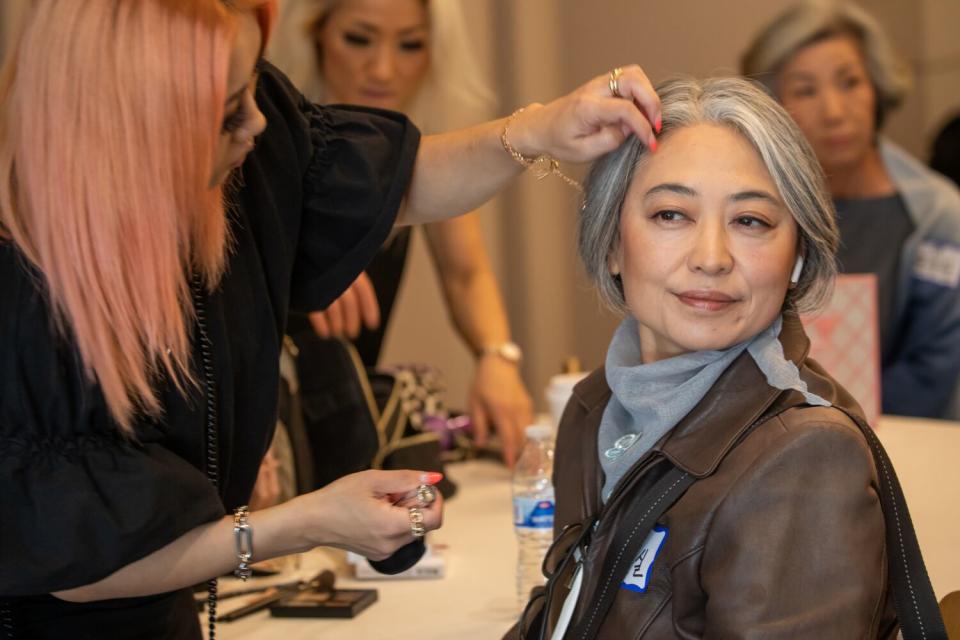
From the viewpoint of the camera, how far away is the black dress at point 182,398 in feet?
4.10

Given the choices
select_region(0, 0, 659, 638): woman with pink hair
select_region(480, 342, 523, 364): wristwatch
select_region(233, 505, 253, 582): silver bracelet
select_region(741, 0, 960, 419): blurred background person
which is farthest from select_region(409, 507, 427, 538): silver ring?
select_region(741, 0, 960, 419): blurred background person

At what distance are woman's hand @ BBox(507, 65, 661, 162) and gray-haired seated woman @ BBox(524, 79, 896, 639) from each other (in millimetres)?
37

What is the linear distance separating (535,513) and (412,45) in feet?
4.60

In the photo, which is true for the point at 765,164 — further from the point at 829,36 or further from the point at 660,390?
the point at 829,36

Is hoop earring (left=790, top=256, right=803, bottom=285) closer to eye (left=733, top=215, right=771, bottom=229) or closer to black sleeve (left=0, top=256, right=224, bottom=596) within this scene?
eye (left=733, top=215, right=771, bottom=229)

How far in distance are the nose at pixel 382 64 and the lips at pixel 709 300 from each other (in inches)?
57.7

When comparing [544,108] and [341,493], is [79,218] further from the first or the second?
[544,108]

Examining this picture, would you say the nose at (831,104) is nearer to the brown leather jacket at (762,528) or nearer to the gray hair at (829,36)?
the gray hair at (829,36)

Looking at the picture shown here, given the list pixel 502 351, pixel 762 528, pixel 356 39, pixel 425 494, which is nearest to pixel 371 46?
pixel 356 39

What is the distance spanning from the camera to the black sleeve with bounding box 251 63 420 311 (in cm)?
169

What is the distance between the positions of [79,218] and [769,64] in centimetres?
275

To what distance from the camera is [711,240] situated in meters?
1.41

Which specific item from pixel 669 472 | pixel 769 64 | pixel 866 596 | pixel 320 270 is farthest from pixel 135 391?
pixel 769 64

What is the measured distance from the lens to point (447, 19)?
2.77 meters
